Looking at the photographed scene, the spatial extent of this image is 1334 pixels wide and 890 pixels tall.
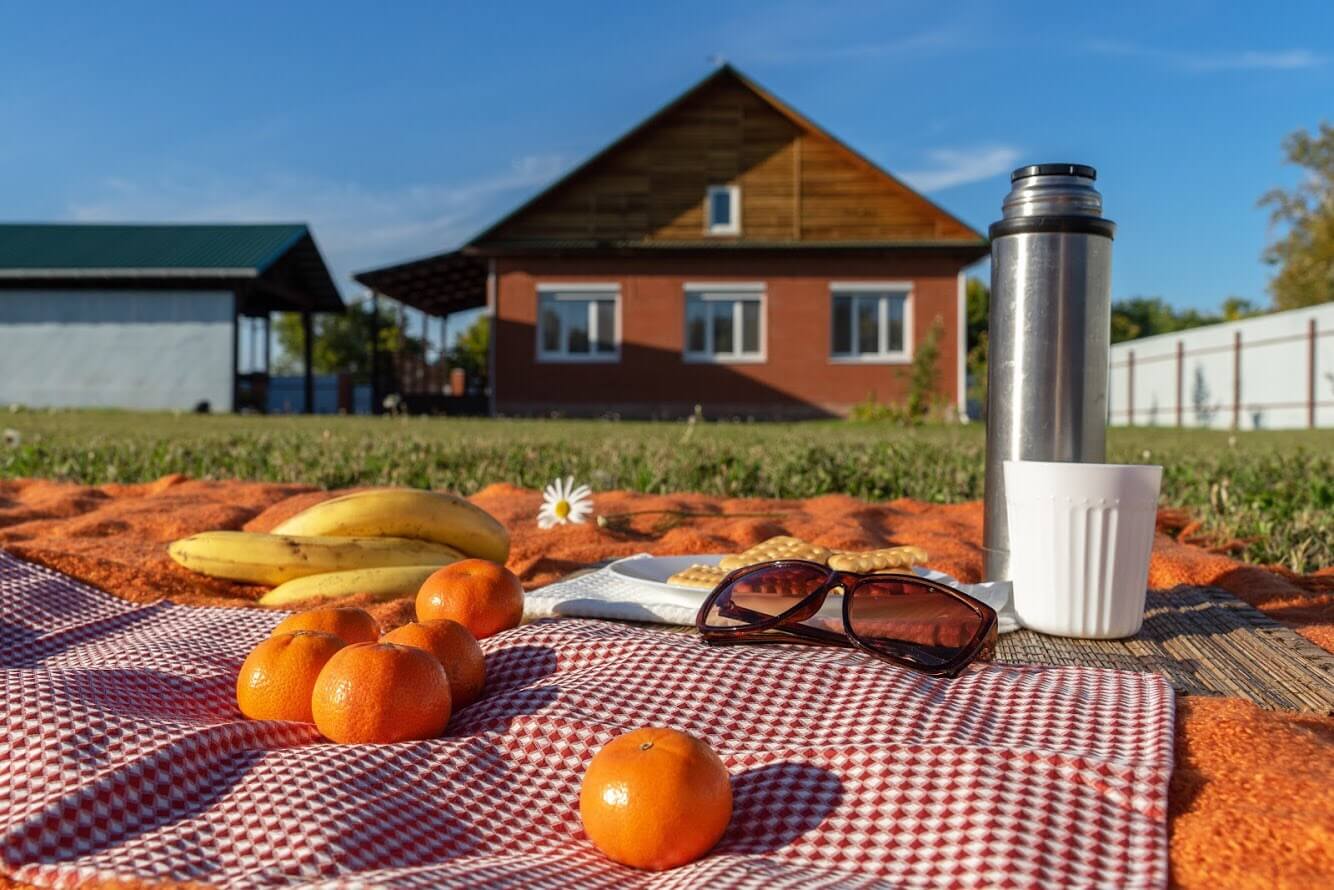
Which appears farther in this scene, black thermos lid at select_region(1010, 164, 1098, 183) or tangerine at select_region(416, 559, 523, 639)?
black thermos lid at select_region(1010, 164, 1098, 183)

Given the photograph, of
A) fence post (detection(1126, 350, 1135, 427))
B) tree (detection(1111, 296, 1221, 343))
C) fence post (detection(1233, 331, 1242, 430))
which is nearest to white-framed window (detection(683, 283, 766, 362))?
fence post (detection(1233, 331, 1242, 430))

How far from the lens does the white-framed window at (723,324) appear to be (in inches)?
798

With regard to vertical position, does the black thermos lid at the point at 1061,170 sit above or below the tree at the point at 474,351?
below

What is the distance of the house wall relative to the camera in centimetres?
2214

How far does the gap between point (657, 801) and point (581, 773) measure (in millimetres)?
289

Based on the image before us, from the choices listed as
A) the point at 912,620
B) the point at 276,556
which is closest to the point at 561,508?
the point at 276,556

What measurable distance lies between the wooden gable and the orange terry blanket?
15.4 metres

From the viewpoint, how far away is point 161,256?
22500 mm

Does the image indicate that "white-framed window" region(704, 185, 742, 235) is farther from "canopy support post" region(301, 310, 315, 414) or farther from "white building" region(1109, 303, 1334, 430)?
"canopy support post" region(301, 310, 315, 414)

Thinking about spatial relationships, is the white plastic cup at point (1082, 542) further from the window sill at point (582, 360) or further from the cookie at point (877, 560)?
the window sill at point (582, 360)

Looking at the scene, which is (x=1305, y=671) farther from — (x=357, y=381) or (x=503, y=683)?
(x=357, y=381)

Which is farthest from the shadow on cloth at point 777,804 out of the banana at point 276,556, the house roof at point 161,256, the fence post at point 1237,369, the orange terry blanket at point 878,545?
the fence post at point 1237,369

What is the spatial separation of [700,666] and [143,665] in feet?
3.43

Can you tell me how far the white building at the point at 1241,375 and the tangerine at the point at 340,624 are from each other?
18.2m
